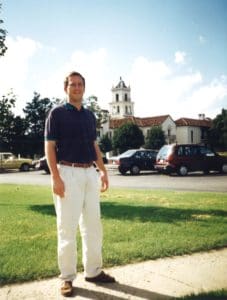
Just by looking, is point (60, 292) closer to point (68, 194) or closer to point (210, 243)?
point (68, 194)

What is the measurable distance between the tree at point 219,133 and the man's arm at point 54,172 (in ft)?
234

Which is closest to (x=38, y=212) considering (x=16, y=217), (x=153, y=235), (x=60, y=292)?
(x=16, y=217)

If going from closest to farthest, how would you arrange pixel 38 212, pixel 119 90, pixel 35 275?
pixel 35 275 < pixel 38 212 < pixel 119 90

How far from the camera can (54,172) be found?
3.68 m

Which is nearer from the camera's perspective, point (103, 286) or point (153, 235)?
point (103, 286)

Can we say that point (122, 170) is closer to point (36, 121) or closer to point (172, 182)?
point (172, 182)

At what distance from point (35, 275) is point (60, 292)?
0.56m

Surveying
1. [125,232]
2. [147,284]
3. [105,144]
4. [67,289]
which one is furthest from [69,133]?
[105,144]

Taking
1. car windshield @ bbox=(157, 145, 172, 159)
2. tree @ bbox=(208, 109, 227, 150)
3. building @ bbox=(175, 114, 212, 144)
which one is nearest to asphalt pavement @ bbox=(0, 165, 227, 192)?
car windshield @ bbox=(157, 145, 172, 159)

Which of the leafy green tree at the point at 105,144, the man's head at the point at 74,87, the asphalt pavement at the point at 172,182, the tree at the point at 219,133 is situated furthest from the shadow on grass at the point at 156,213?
the tree at the point at 219,133

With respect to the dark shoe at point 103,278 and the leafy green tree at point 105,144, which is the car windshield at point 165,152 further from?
the leafy green tree at point 105,144

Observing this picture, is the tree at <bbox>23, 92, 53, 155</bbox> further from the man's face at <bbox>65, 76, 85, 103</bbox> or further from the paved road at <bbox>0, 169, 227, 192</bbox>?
the man's face at <bbox>65, 76, 85, 103</bbox>

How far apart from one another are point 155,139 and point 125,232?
209 ft

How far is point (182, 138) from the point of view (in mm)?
85938
